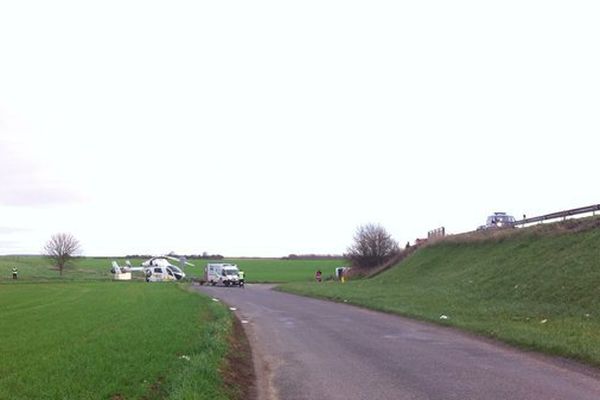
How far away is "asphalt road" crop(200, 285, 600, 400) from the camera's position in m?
10.3

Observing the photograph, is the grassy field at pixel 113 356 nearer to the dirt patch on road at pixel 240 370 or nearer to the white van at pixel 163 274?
the dirt patch on road at pixel 240 370

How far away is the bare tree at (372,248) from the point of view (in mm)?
77750

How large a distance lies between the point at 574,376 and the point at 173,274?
239 feet

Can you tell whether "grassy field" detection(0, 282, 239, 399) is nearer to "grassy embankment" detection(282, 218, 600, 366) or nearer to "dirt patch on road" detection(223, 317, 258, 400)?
"dirt patch on road" detection(223, 317, 258, 400)

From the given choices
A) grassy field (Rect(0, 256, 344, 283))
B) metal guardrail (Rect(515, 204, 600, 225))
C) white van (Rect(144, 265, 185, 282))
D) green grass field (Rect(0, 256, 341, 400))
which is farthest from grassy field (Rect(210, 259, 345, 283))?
green grass field (Rect(0, 256, 341, 400))

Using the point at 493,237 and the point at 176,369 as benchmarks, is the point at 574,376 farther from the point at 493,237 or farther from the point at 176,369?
the point at 493,237

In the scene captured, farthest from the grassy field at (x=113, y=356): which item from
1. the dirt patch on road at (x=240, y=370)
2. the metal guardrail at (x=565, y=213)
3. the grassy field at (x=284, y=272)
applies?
the grassy field at (x=284, y=272)

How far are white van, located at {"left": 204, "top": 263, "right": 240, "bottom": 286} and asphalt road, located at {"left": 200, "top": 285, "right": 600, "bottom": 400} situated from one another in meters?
47.7

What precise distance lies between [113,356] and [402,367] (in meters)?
5.65

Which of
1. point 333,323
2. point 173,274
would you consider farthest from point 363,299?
point 173,274

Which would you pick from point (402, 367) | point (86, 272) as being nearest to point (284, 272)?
point (86, 272)

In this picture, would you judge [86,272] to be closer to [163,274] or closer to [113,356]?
[163,274]

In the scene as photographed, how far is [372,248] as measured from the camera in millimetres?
78312

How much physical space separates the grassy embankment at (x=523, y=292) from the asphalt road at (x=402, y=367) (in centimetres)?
121
